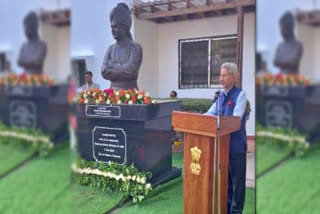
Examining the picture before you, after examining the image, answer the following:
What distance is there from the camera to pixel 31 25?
5.13 feet

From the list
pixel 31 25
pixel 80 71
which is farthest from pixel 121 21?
pixel 31 25

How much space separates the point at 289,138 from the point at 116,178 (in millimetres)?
2041

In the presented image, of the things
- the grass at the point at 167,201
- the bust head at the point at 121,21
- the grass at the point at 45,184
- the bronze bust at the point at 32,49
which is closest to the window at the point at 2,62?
the bronze bust at the point at 32,49

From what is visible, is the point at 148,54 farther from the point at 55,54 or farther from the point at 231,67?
the point at 55,54

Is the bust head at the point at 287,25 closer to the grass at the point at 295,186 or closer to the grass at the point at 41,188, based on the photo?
the grass at the point at 295,186

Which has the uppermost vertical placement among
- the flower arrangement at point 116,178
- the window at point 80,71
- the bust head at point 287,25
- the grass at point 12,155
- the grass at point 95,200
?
the bust head at point 287,25

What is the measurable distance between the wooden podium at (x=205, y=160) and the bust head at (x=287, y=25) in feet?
2.52

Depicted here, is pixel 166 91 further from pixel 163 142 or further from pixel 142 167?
pixel 142 167

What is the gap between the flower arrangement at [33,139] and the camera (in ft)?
5.40

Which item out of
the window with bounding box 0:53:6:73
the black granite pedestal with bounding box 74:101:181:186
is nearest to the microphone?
the black granite pedestal with bounding box 74:101:181:186

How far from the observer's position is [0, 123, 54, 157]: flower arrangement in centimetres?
165

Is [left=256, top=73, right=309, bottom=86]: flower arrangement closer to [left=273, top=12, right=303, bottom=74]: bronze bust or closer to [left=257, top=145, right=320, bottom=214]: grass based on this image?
[left=273, top=12, right=303, bottom=74]: bronze bust

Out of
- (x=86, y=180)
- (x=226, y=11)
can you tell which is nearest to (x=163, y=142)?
(x=86, y=180)

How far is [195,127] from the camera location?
219cm
